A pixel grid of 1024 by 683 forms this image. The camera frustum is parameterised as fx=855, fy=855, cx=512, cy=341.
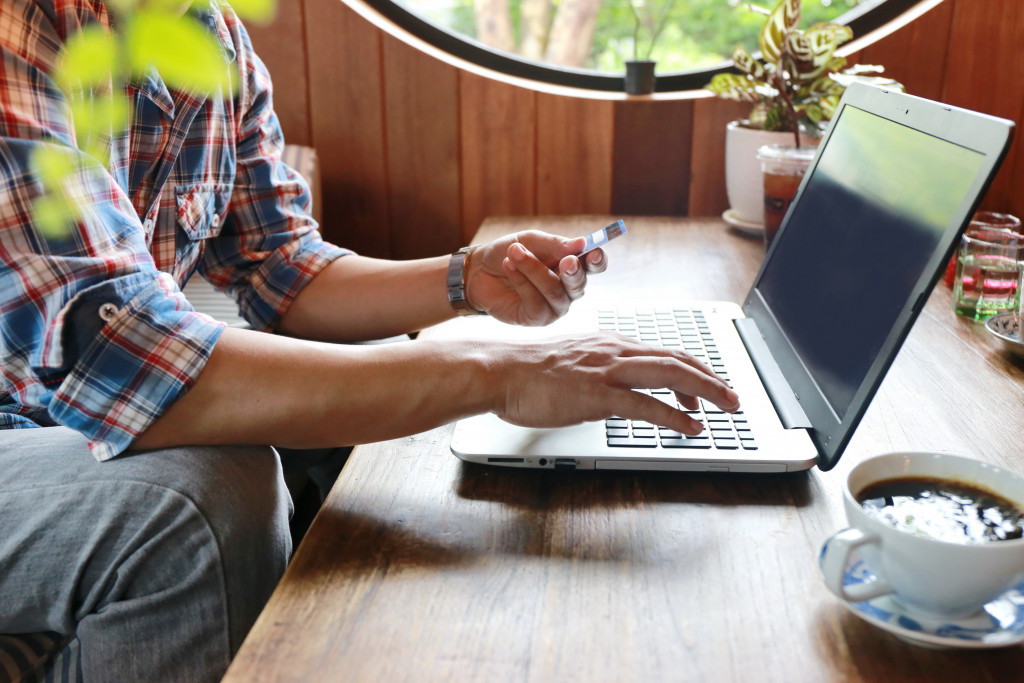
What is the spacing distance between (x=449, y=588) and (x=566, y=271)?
0.43 m

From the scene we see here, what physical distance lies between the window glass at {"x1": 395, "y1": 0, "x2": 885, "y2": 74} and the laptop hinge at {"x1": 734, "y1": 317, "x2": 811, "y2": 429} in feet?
13.5

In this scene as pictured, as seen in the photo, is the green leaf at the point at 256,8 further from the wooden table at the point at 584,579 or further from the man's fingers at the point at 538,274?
the man's fingers at the point at 538,274

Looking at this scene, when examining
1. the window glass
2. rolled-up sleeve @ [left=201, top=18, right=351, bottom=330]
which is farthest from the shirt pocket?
the window glass

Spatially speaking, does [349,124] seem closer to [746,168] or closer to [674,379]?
[746,168]

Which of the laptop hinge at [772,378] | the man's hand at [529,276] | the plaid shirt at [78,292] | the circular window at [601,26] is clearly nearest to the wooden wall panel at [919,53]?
the laptop hinge at [772,378]

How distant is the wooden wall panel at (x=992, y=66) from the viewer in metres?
1.49

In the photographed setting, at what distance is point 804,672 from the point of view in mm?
468

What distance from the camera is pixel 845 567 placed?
0.48 metres

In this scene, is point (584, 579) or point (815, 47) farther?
point (815, 47)

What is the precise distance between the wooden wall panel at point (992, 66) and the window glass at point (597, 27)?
3.38 m

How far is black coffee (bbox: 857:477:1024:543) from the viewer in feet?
1.63

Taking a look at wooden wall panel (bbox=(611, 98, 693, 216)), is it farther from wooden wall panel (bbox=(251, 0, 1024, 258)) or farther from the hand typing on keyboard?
the hand typing on keyboard

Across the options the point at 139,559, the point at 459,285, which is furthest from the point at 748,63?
the point at 139,559

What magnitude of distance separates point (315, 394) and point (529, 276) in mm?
306
